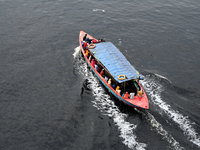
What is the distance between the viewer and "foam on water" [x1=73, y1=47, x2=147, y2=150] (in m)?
26.3

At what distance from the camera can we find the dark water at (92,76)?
27062 millimetres

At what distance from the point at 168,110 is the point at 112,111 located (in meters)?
7.76

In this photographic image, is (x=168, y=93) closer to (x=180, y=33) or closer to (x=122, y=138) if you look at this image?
→ (x=122, y=138)

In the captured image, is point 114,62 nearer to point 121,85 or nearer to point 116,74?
point 116,74

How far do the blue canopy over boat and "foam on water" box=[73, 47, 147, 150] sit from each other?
3778 millimetres

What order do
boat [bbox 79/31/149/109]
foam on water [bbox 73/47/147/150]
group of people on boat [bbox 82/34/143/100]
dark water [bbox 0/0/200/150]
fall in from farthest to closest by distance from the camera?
group of people on boat [bbox 82/34/143/100] → boat [bbox 79/31/149/109] → dark water [bbox 0/0/200/150] → foam on water [bbox 73/47/147/150]

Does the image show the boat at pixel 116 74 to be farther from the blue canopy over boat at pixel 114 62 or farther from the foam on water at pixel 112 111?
the foam on water at pixel 112 111

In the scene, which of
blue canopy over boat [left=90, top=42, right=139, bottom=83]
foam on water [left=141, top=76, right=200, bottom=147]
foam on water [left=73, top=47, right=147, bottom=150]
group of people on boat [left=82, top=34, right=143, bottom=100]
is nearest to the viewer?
foam on water [left=141, top=76, right=200, bottom=147]

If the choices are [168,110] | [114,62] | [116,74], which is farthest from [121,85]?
[168,110]

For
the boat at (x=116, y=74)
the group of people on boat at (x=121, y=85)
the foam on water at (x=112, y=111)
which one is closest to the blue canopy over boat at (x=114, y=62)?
the boat at (x=116, y=74)

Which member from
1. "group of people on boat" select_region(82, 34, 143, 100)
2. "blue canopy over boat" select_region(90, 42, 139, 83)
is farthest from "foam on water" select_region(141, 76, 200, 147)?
"blue canopy over boat" select_region(90, 42, 139, 83)

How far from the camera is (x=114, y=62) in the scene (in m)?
34.6

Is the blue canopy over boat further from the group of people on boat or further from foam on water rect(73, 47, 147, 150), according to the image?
foam on water rect(73, 47, 147, 150)

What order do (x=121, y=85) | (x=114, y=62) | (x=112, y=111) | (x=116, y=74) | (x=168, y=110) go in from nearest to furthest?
(x=168, y=110) → (x=112, y=111) → (x=116, y=74) → (x=121, y=85) → (x=114, y=62)
